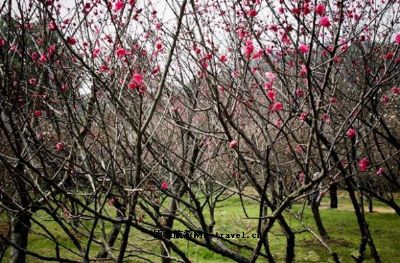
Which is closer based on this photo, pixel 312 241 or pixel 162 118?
pixel 162 118

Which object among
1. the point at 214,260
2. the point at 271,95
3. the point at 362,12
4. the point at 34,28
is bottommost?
the point at 214,260

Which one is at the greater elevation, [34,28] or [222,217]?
[34,28]

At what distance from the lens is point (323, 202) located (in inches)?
1006

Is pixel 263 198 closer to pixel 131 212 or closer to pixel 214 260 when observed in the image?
pixel 131 212

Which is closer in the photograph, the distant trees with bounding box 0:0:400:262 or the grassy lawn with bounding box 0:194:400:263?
the distant trees with bounding box 0:0:400:262

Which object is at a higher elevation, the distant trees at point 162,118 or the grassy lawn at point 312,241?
the distant trees at point 162,118

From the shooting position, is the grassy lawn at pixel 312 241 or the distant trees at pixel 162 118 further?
the grassy lawn at pixel 312 241

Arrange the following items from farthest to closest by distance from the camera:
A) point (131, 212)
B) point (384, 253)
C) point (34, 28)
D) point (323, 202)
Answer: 1. point (323, 202)
2. point (384, 253)
3. point (34, 28)
4. point (131, 212)

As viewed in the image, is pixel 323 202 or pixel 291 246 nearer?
pixel 291 246

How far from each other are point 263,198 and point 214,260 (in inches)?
352

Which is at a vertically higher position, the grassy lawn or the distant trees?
the distant trees

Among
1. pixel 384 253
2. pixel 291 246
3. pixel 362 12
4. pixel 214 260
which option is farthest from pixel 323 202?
pixel 291 246

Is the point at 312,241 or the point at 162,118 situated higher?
the point at 162,118

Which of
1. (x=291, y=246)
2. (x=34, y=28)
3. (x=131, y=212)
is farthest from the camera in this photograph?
(x=34, y=28)
